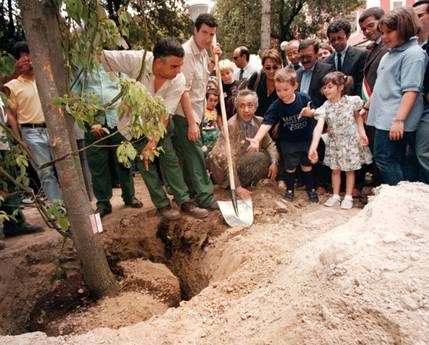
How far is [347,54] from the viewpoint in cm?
392

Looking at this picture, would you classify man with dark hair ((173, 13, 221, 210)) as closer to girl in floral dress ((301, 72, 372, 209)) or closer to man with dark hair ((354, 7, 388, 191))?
girl in floral dress ((301, 72, 372, 209))

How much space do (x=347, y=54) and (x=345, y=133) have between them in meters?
1.05

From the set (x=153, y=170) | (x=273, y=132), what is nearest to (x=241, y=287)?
(x=153, y=170)

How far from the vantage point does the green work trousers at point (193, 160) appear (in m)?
3.64

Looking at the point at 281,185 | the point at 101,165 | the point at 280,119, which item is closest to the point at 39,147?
the point at 101,165

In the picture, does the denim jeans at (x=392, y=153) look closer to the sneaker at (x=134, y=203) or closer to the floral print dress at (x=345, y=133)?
the floral print dress at (x=345, y=133)

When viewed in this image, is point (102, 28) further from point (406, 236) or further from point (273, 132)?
point (273, 132)

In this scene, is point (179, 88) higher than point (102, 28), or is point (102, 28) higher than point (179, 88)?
point (102, 28)

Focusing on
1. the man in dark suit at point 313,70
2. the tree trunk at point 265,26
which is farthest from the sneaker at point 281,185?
the tree trunk at point 265,26

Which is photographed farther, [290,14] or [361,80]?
[290,14]

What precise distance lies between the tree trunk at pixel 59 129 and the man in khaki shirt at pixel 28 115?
138 centimetres

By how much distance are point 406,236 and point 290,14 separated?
620 inches

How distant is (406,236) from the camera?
1779 millimetres

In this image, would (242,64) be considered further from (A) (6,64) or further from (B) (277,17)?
(B) (277,17)
